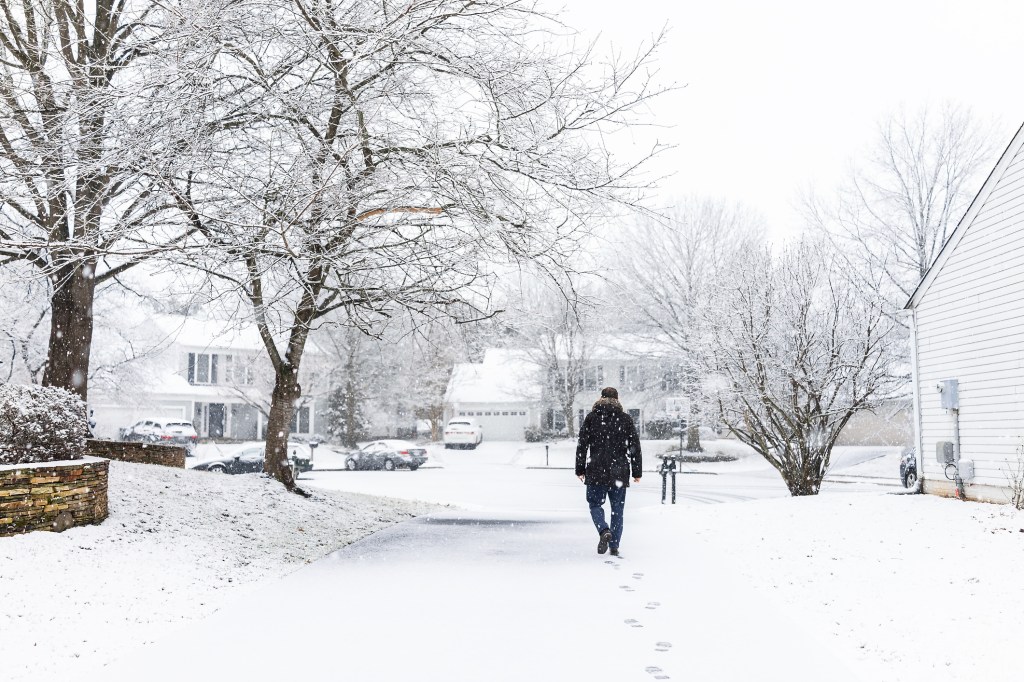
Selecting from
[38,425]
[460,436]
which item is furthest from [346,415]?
[38,425]

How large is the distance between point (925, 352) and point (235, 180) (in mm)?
13102

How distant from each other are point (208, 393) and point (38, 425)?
4094cm

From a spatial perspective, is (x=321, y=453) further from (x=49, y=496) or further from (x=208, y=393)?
(x=49, y=496)

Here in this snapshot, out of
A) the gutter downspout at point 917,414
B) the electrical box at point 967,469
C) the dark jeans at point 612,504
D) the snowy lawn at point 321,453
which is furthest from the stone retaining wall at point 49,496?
the snowy lawn at point 321,453

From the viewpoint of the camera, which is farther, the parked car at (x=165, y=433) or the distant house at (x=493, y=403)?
the distant house at (x=493, y=403)

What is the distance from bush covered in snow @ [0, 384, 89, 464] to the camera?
778cm

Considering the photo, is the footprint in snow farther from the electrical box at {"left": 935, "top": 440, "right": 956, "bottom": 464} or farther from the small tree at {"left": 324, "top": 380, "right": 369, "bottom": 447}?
the small tree at {"left": 324, "top": 380, "right": 369, "bottom": 447}

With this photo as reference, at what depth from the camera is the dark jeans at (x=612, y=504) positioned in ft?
29.5

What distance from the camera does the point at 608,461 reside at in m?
9.05

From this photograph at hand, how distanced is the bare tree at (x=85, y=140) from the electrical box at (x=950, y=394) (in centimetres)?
1280

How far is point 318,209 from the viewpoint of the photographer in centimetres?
832

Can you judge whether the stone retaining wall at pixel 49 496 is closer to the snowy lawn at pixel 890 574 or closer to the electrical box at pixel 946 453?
the snowy lawn at pixel 890 574

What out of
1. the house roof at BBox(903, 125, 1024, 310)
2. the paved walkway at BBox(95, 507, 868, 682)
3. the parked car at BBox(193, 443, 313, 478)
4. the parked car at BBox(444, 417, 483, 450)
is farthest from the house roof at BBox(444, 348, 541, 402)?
the paved walkway at BBox(95, 507, 868, 682)

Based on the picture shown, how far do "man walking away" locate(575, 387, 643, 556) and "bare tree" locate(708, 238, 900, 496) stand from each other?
9.18m
